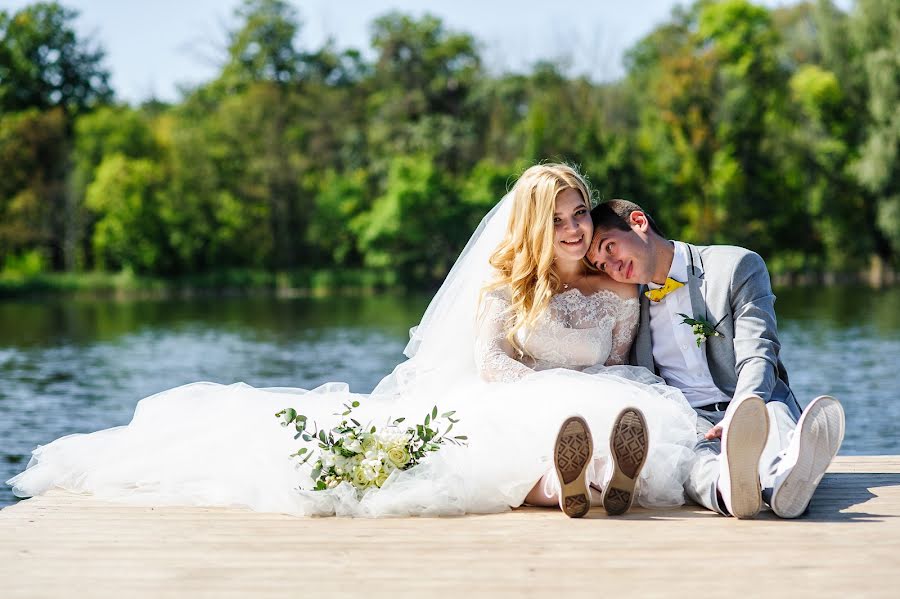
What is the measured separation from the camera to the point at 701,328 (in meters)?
4.52

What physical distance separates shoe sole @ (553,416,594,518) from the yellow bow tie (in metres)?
1.02

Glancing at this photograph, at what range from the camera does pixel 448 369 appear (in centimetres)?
492

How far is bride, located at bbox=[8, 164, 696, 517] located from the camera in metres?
4.19

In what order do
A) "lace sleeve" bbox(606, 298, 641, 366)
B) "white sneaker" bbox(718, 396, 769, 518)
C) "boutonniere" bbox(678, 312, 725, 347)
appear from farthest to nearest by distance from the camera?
1. "lace sleeve" bbox(606, 298, 641, 366)
2. "boutonniere" bbox(678, 312, 725, 347)
3. "white sneaker" bbox(718, 396, 769, 518)

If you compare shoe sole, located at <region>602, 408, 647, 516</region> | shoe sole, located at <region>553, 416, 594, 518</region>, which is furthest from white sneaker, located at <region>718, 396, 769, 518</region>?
shoe sole, located at <region>553, 416, 594, 518</region>

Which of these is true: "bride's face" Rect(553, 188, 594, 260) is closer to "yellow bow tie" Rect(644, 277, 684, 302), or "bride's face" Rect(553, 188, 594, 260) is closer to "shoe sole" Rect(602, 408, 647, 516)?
"yellow bow tie" Rect(644, 277, 684, 302)

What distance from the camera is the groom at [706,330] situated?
13.8 feet

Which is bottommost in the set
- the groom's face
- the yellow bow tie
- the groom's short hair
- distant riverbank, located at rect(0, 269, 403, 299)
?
distant riverbank, located at rect(0, 269, 403, 299)

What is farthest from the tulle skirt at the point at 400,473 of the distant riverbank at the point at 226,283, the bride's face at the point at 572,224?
the distant riverbank at the point at 226,283

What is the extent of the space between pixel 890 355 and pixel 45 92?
4194cm

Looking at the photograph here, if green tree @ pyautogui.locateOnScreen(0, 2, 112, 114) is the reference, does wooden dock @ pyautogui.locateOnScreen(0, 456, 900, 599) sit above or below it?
below

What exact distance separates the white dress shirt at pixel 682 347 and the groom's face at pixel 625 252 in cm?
12

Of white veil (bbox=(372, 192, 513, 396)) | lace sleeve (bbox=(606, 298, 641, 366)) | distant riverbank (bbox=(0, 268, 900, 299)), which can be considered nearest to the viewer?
lace sleeve (bbox=(606, 298, 641, 366))

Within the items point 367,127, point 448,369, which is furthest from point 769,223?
point 448,369
